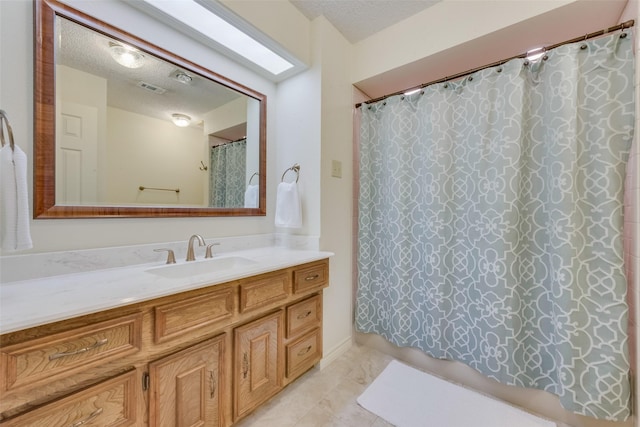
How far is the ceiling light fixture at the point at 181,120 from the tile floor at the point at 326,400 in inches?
66.2

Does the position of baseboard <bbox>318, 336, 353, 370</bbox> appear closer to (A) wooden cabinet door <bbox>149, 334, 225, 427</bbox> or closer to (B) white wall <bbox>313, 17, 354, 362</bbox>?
(B) white wall <bbox>313, 17, 354, 362</bbox>

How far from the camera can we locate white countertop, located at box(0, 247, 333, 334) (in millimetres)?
669

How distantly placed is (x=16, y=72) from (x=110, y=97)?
298 millimetres

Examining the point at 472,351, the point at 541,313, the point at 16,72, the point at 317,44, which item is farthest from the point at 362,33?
the point at 472,351

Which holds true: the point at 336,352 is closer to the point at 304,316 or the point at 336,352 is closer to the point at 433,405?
the point at 304,316

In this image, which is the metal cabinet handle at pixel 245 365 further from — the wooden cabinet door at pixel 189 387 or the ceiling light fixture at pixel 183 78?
the ceiling light fixture at pixel 183 78

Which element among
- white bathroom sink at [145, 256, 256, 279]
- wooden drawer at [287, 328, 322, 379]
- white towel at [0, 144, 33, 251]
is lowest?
wooden drawer at [287, 328, 322, 379]

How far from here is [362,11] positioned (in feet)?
5.49

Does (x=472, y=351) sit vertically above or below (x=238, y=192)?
below

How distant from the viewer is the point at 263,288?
124cm

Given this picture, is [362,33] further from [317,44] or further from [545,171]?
[545,171]

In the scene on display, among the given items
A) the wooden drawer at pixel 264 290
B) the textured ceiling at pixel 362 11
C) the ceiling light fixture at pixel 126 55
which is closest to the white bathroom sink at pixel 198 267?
the wooden drawer at pixel 264 290

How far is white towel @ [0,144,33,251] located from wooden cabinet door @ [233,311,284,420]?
2.74 ft

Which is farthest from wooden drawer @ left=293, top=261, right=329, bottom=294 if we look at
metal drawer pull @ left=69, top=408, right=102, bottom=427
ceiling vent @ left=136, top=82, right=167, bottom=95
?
ceiling vent @ left=136, top=82, right=167, bottom=95
